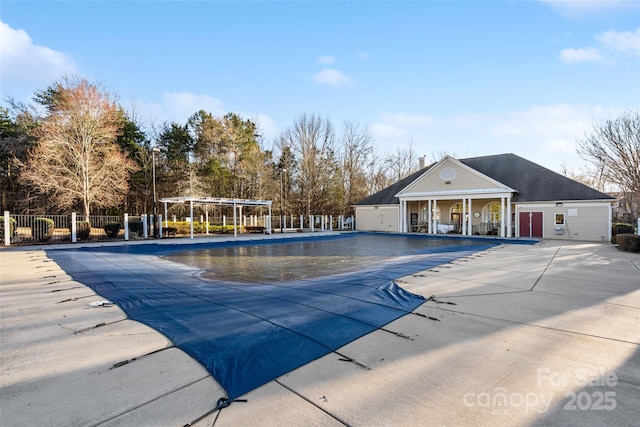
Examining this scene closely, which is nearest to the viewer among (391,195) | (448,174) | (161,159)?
(448,174)

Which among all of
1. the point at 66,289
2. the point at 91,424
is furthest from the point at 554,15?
the point at 66,289

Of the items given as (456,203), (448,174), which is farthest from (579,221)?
(448,174)

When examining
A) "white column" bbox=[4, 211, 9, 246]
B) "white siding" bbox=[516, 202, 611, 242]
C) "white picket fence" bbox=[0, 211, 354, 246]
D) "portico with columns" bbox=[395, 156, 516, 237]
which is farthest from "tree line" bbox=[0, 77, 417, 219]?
"white siding" bbox=[516, 202, 611, 242]

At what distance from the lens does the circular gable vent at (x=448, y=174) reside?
2281 cm

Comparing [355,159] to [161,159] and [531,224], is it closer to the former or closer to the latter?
[531,224]

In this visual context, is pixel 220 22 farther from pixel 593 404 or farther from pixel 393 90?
pixel 593 404

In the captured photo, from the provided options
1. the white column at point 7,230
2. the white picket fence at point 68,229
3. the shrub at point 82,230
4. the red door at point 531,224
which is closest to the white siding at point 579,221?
the red door at point 531,224

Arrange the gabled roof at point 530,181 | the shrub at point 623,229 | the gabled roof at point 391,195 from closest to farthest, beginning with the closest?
1. the shrub at point 623,229
2. the gabled roof at point 530,181
3. the gabled roof at point 391,195

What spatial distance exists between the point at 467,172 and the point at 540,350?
69.9 ft

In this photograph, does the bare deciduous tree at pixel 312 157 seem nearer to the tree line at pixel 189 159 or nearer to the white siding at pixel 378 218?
the tree line at pixel 189 159

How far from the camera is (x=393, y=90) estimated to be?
18.2 metres

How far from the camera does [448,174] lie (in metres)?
23.0

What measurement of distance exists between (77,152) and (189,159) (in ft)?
34.8

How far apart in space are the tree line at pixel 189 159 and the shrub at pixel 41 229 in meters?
3.92
